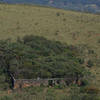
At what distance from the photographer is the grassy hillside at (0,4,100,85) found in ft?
95.8

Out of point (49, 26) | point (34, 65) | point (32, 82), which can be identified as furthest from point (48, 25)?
point (32, 82)

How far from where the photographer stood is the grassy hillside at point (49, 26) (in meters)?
29.2

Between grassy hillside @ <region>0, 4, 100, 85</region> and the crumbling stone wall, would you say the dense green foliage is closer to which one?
the crumbling stone wall

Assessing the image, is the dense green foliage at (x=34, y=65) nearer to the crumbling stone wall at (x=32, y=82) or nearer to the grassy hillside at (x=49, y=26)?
the crumbling stone wall at (x=32, y=82)

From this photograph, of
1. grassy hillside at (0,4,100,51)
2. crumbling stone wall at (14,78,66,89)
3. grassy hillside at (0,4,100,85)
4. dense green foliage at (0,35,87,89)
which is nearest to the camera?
crumbling stone wall at (14,78,66,89)

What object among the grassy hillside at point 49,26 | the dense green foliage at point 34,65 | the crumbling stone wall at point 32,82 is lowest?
the crumbling stone wall at point 32,82

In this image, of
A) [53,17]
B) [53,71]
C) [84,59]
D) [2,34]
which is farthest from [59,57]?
[53,17]

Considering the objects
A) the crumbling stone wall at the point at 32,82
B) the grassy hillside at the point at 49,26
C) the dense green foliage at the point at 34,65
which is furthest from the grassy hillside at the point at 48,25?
the crumbling stone wall at the point at 32,82

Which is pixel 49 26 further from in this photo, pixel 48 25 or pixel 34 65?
pixel 34 65

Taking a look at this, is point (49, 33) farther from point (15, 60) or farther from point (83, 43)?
point (15, 60)

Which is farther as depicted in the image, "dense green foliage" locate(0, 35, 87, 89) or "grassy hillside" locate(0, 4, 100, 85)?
"grassy hillside" locate(0, 4, 100, 85)

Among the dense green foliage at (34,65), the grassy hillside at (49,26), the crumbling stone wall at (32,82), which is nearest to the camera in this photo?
the crumbling stone wall at (32,82)

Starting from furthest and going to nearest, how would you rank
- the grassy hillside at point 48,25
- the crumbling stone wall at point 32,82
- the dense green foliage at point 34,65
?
the grassy hillside at point 48,25 → the dense green foliage at point 34,65 → the crumbling stone wall at point 32,82

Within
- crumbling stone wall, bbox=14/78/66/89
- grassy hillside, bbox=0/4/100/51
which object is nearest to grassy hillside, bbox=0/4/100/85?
grassy hillside, bbox=0/4/100/51
